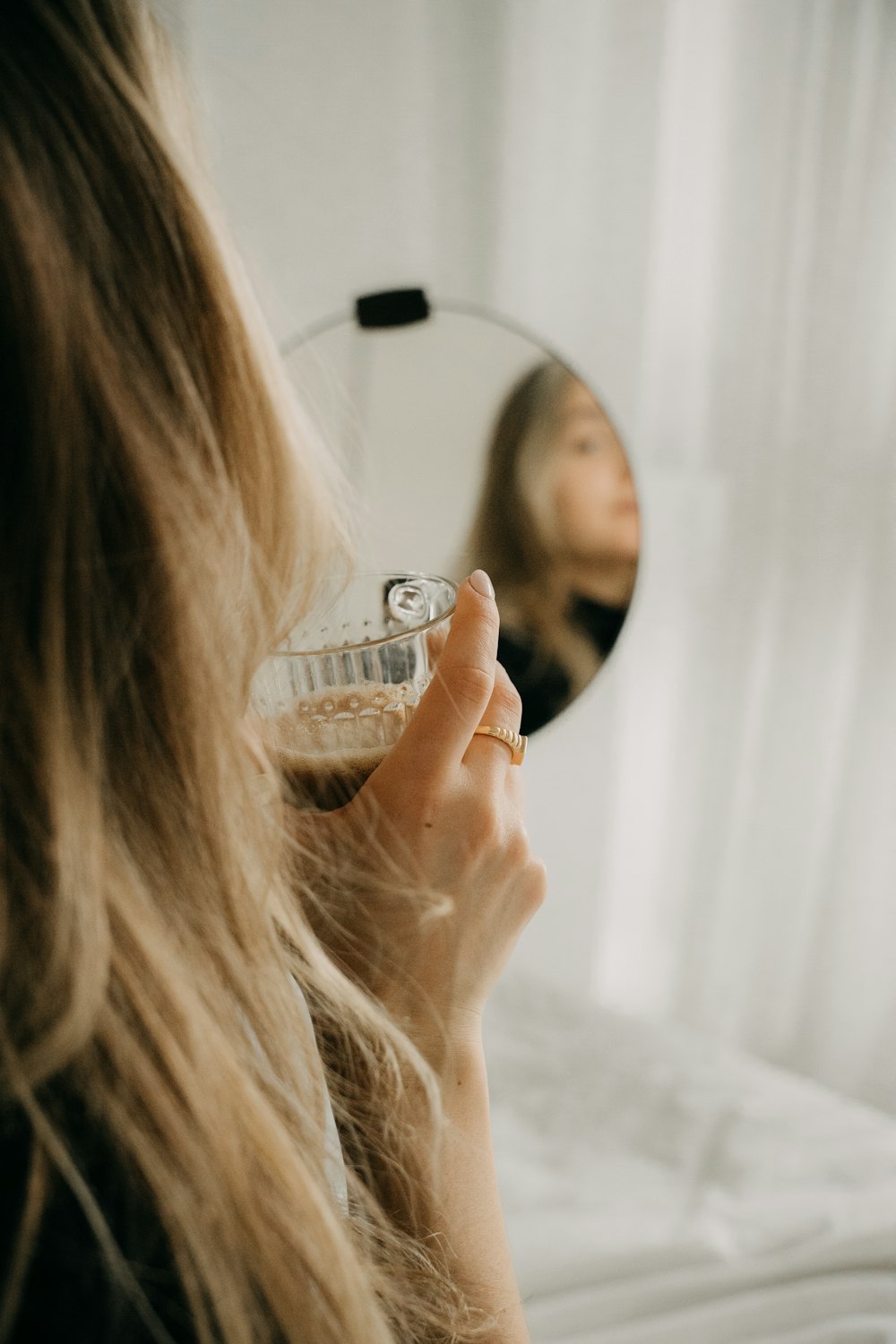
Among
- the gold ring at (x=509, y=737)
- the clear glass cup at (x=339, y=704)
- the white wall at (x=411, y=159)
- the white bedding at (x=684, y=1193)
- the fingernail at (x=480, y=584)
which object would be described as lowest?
the white bedding at (x=684, y=1193)

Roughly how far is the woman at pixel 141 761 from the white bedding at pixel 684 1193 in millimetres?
314

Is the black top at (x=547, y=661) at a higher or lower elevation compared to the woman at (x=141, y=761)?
lower

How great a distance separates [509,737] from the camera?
593mm

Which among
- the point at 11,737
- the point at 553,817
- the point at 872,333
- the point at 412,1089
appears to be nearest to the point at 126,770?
the point at 11,737

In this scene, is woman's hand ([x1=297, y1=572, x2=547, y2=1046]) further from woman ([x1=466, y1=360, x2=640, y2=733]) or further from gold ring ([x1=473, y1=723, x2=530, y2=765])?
woman ([x1=466, y1=360, x2=640, y2=733])

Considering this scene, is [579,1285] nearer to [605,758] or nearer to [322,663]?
[322,663]

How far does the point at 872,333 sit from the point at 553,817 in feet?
3.07

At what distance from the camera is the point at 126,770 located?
1.29 feet

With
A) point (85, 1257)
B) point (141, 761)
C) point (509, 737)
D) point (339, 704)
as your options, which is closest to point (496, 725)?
point (509, 737)

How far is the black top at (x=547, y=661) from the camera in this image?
3.65 ft

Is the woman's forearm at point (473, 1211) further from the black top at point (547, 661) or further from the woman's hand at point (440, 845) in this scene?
the black top at point (547, 661)

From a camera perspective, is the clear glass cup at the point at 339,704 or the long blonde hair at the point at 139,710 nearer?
the long blonde hair at the point at 139,710

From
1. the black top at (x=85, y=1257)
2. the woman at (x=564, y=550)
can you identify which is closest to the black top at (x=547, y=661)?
the woman at (x=564, y=550)

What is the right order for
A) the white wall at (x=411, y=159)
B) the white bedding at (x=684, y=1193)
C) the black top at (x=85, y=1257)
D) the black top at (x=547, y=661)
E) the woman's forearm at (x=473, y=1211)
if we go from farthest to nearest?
the white wall at (x=411, y=159), the black top at (x=547, y=661), the white bedding at (x=684, y=1193), the woman's forearm at (x=473, y=1211), the black top at (x=85, y=1257)
